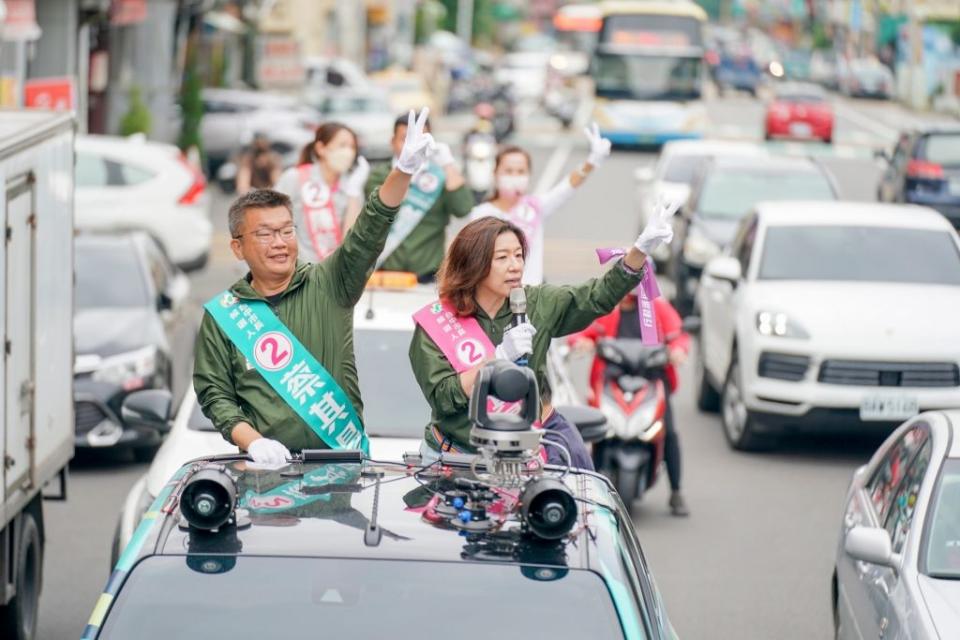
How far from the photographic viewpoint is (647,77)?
46844 millimetres

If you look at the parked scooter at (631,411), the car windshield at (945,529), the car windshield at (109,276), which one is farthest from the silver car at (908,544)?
the car windshield at (109,276)

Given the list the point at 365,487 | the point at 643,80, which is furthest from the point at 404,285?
the point at 643,80

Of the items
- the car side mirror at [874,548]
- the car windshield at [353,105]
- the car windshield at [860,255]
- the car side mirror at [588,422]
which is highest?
the car side mirror at [588,422]

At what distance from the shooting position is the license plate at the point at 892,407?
1258 cm

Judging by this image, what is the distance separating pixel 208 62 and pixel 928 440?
42.2 meters

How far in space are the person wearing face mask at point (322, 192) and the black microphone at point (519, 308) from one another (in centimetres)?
440

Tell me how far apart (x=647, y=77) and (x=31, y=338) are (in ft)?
130

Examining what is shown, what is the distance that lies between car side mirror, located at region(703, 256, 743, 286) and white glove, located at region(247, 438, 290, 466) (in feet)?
27.8

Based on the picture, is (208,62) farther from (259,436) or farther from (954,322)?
(259,436)

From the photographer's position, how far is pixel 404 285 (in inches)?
363

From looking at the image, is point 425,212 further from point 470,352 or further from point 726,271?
point 470,352

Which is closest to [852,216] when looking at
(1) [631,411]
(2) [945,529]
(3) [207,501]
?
(1) [631,411]

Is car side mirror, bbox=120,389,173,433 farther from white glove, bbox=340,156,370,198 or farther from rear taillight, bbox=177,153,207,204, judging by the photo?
rear taillight, bbox=177,153,207,204

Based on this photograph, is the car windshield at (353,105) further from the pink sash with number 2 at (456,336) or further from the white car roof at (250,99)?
the pink sash with number 2 at (456,336)
